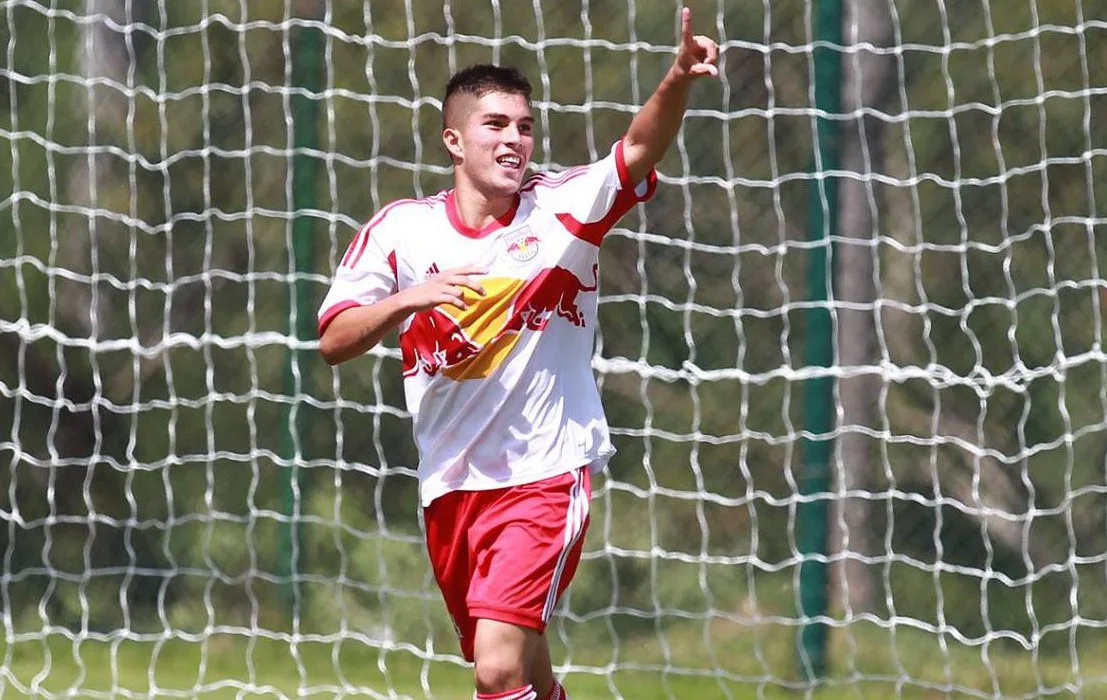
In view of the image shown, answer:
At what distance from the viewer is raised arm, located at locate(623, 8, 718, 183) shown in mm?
A: 3818

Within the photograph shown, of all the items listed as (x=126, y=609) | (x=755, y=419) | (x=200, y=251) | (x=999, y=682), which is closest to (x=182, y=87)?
(x=200, y=251)

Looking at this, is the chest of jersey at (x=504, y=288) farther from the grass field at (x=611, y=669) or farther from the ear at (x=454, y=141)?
the grass field at (x=611, y=669)

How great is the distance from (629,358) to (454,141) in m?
2.65

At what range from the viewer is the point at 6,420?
753 cm

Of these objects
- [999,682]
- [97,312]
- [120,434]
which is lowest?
[999,682]

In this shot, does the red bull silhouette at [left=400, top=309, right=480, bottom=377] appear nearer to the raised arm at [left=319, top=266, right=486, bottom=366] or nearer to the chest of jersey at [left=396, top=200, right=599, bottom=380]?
the chest of jersey at [left=396, top=200, right=599, bottom=380]

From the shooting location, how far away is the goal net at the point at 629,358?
20.0 ft

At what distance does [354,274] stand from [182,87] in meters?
3.39

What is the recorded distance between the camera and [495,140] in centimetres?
418

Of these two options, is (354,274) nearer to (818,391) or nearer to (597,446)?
(597,446)

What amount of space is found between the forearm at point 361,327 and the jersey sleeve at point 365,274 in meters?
0.04

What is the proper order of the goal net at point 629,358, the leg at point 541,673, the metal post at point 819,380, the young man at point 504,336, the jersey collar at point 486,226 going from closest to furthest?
the young man at point 504,336 → the jersey collar at point 486,226 → the leg at point 541,673 → the metal post at point 819,380 → the goal net at point 629,358

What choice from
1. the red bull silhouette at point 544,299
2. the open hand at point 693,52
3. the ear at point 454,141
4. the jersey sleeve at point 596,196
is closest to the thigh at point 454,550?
the red bull silhouette at point 544,299

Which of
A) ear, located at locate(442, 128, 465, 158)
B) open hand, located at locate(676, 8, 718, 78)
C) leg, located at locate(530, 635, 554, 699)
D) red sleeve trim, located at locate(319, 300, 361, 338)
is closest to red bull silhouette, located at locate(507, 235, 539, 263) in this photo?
ear, located at locate(442, 128, 465, 158)
